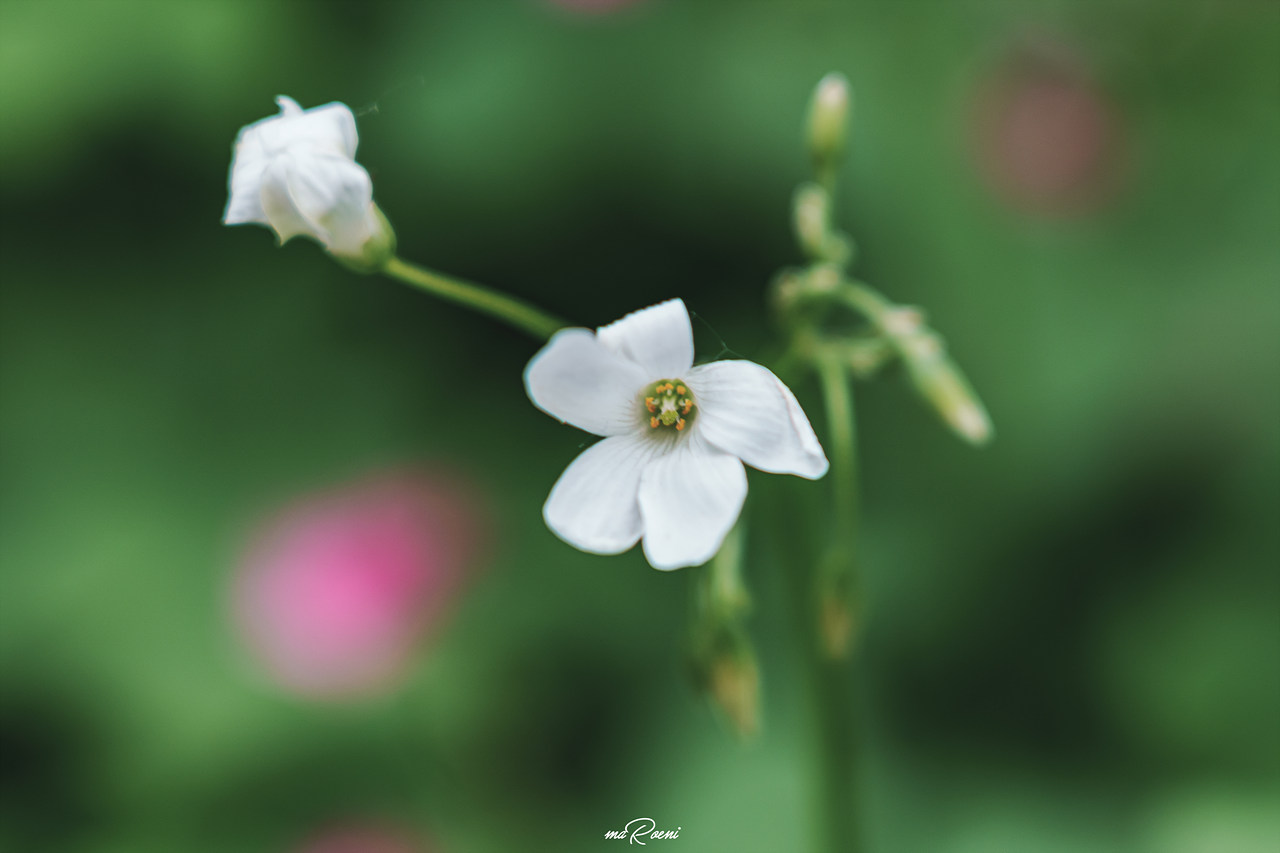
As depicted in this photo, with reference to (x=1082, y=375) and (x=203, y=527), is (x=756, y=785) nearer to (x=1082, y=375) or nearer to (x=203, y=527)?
(x=1082, y=375)

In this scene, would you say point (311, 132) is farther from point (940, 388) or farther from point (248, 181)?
point (940, 388)

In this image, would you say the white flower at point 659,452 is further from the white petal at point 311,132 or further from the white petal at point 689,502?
the white petal at point 311,132

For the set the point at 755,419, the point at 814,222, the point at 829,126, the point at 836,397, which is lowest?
the point at 755,419

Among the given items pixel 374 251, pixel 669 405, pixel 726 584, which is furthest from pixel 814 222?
pixel 374 251

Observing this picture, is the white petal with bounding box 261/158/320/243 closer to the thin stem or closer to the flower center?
the flower center

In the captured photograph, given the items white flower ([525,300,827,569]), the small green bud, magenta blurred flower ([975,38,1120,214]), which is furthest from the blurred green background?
white flower ([525,300,827,569])

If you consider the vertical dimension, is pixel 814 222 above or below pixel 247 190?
above

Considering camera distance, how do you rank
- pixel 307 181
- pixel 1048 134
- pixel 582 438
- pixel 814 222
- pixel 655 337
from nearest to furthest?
pixel 655 337 → pixel 307 181 → pixel 814 222 → pixel 582 438 → pixel 1048 134

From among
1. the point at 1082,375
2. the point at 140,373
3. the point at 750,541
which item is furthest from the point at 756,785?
the point at 140,373
